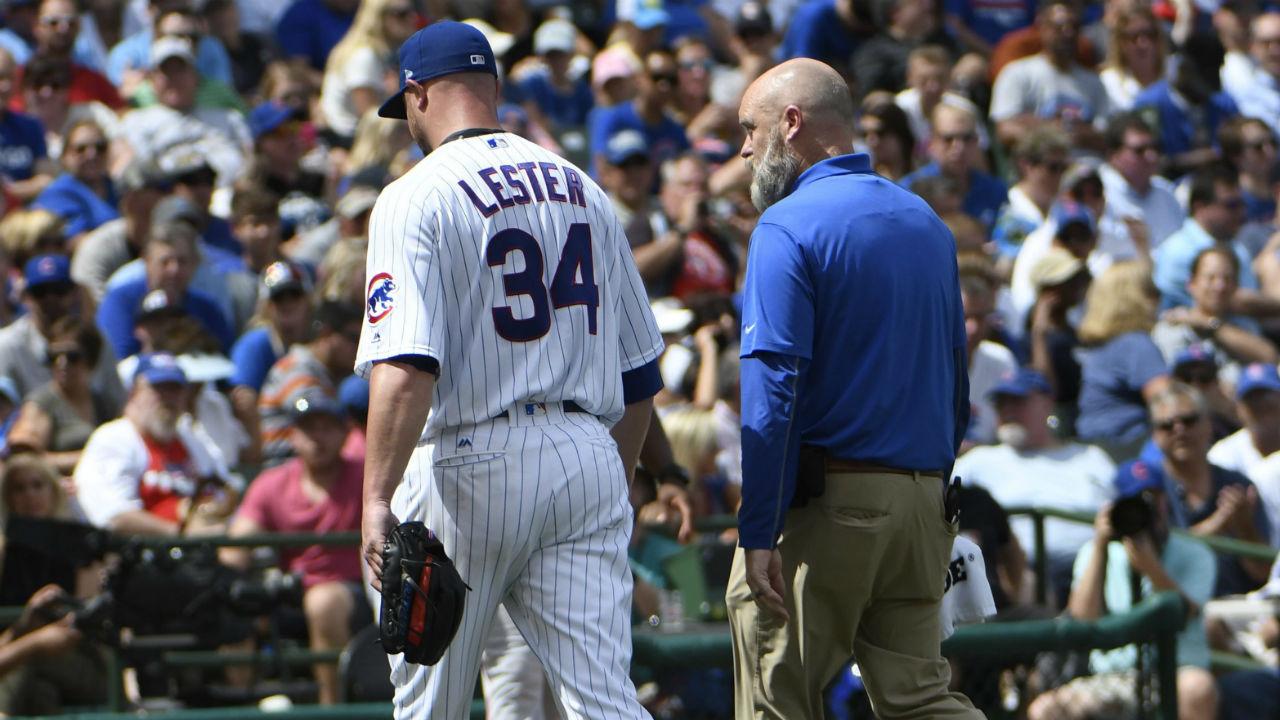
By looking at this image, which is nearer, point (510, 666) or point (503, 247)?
point (503, 247)

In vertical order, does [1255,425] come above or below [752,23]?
below

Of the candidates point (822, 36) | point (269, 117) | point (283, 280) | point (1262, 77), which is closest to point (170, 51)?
point (269, 117)

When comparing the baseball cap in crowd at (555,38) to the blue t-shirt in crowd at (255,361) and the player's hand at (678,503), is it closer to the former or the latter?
the blue t-shirt in crowd at (255,361)

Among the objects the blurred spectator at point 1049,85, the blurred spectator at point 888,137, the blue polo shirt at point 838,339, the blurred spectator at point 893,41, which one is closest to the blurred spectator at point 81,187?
the blurred spectator at point 888,137

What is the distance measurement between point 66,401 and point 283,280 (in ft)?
4.20

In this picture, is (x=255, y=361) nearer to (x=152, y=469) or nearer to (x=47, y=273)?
(x=47, y=273)

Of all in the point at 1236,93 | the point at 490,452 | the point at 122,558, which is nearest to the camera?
the point at 490,452

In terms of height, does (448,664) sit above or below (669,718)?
above

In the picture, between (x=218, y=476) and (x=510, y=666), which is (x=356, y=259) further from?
(x=510, y=666)

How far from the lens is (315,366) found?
945cm

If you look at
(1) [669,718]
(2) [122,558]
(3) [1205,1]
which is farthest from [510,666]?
(3) [1205,1]

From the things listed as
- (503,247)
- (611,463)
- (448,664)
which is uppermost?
(503,247)

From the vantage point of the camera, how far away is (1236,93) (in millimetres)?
15219

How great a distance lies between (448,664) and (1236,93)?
12.4m
